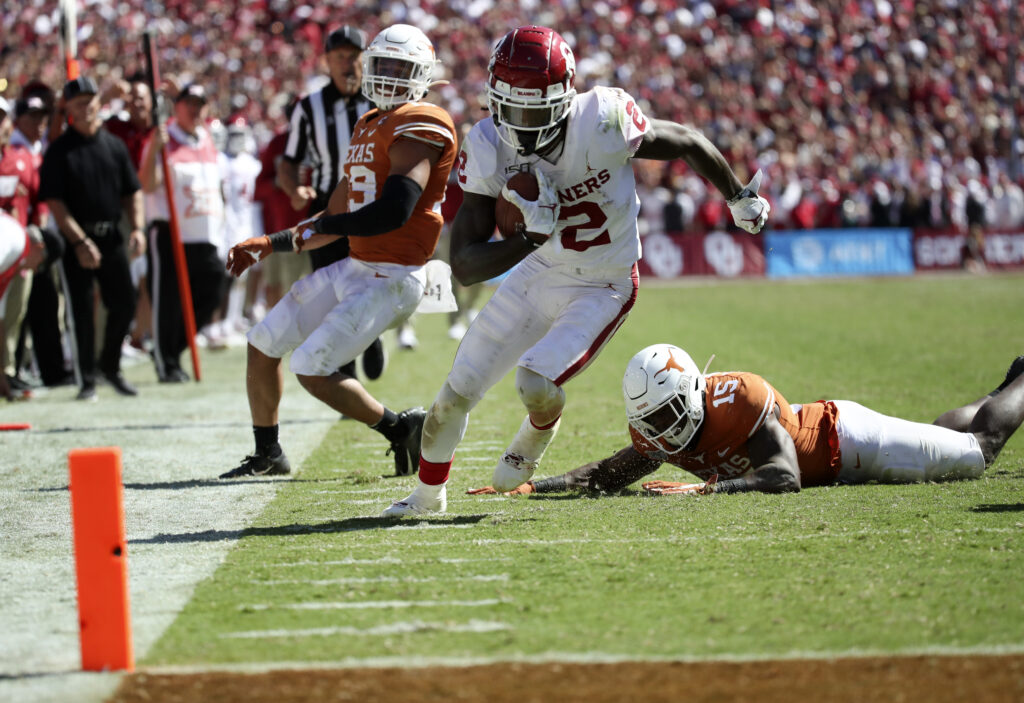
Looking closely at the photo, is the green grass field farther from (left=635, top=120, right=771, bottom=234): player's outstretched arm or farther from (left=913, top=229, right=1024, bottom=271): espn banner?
(left=913, top=229, right=1024, bottom=271): espn banner

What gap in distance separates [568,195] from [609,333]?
0.54m

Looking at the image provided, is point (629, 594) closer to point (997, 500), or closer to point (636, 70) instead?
point (997, 500)

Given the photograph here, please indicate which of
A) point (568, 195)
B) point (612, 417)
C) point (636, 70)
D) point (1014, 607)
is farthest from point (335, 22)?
point (1014, 607)

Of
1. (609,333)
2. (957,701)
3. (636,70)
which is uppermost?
(636,70)

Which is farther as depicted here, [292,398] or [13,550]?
[292,398]

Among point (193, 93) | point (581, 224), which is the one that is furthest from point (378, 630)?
point (193, 93)

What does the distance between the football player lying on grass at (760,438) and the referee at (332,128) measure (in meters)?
2.05

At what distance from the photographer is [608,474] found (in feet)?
16.8

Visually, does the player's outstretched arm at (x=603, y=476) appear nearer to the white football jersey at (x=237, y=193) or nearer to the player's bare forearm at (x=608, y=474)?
the player's bare forearm at (x=608, y=474)

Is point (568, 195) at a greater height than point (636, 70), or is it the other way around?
point (636, 70)

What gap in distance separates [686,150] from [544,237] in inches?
33.1

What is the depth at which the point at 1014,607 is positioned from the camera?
10.9 feet

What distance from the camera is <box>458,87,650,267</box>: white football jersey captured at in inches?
178

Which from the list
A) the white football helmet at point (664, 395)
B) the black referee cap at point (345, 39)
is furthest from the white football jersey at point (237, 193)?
the white football helmet at point (664, 395)
